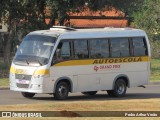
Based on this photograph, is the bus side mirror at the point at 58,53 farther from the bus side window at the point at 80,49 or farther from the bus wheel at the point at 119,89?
the bus wheel at the point at 119,89

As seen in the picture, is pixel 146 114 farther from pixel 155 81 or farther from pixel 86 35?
pixel 155 81

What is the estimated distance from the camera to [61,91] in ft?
79.0

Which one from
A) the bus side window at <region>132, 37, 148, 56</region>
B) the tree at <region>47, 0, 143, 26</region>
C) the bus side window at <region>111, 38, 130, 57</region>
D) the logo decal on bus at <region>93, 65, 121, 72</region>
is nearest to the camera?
the logo decal on bus at <region>93, 65, 121, 72</region>

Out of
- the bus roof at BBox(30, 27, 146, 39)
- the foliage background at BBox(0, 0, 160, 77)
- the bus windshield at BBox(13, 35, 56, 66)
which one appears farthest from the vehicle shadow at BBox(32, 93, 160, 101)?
the foliage background at BBox(0, 0, 160, 77)

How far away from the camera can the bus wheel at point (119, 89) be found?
2603cm

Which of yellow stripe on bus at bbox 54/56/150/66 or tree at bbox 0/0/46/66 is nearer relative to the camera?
yellow stripe on bus at bbox 54/56/150/66

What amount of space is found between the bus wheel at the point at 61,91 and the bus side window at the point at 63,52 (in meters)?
0.89

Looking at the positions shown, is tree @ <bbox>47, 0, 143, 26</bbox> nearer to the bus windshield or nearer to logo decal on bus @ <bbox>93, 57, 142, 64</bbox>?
logo decal on bus @ <bbox>93, 57, 142, 64</bbox>

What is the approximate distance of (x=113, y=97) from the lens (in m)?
25.9

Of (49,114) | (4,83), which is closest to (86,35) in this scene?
(4,83)

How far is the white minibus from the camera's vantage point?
23766 millimetres

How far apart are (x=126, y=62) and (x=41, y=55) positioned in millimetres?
3959

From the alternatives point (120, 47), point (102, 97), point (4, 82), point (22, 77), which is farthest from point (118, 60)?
point (4, 82)

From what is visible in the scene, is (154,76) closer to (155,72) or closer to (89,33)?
(155,72)
